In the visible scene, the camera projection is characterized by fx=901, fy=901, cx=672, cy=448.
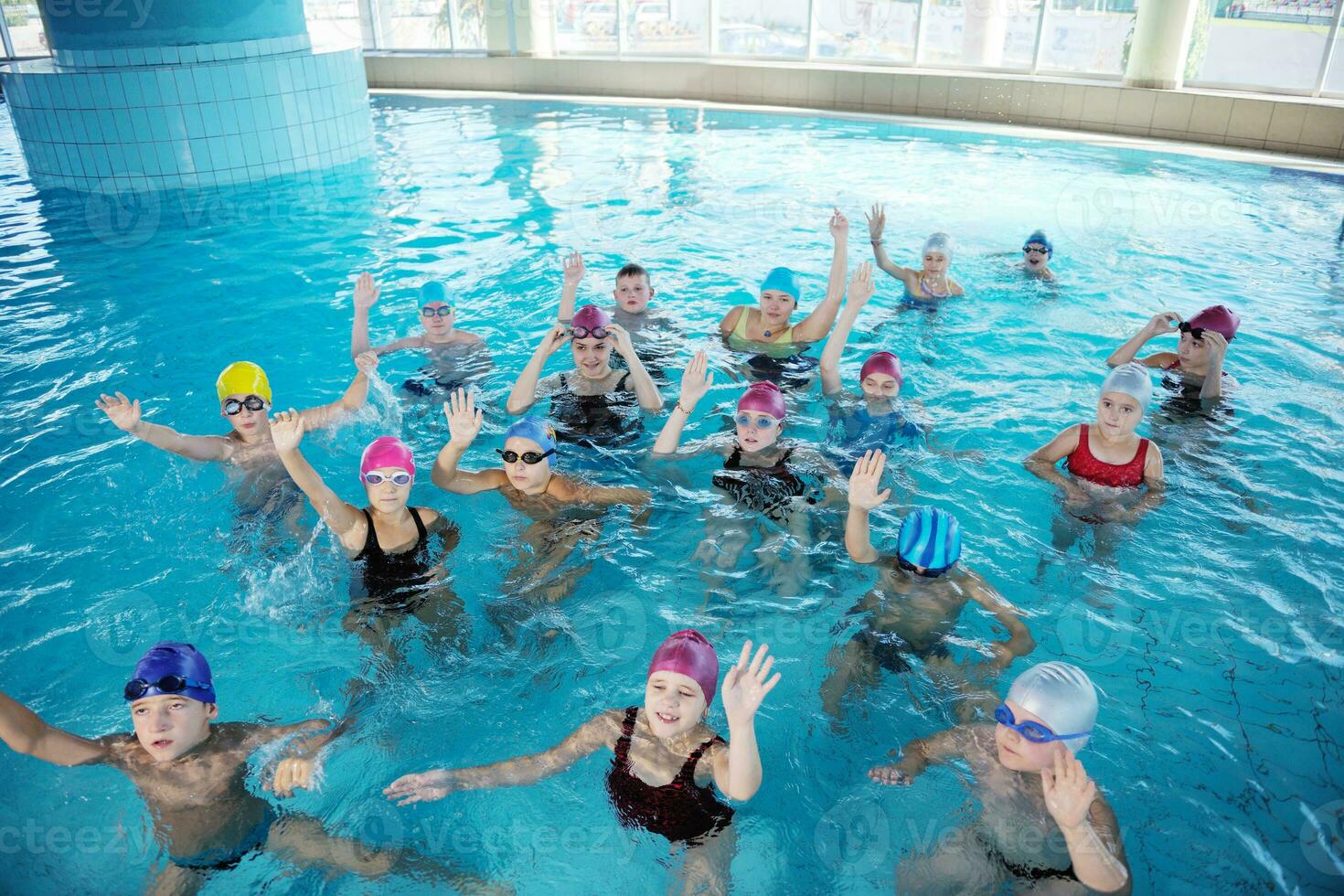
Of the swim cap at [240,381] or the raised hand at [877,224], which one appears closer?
the swim cap at [240,381]

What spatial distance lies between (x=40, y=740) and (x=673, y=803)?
230cm

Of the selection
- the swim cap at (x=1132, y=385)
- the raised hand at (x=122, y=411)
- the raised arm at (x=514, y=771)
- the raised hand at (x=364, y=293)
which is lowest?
the raised arm at (x=514, y=771)

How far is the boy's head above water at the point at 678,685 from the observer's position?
3176 mm

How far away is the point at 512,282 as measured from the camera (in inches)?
383

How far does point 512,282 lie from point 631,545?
526 cm

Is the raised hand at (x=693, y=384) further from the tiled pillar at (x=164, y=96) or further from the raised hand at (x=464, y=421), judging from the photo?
the tiled pillar at (x=164, y=96)

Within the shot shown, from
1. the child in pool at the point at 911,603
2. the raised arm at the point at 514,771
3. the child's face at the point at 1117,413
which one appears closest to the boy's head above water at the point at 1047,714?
the child in pool at the point at 911,603

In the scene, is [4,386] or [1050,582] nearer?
[1050,582]

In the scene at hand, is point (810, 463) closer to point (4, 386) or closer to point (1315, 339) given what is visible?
point (1315, 339)

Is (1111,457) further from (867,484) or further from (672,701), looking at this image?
(672,701)

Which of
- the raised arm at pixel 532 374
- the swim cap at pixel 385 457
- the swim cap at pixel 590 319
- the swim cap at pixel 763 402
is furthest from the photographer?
the swim cap at pixel 590 319

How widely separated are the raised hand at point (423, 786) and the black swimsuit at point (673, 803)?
2.09 feet

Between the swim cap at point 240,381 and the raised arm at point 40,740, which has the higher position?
the swim cap at point 240,381

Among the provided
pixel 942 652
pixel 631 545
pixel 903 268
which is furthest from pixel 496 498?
pixel 903 268
